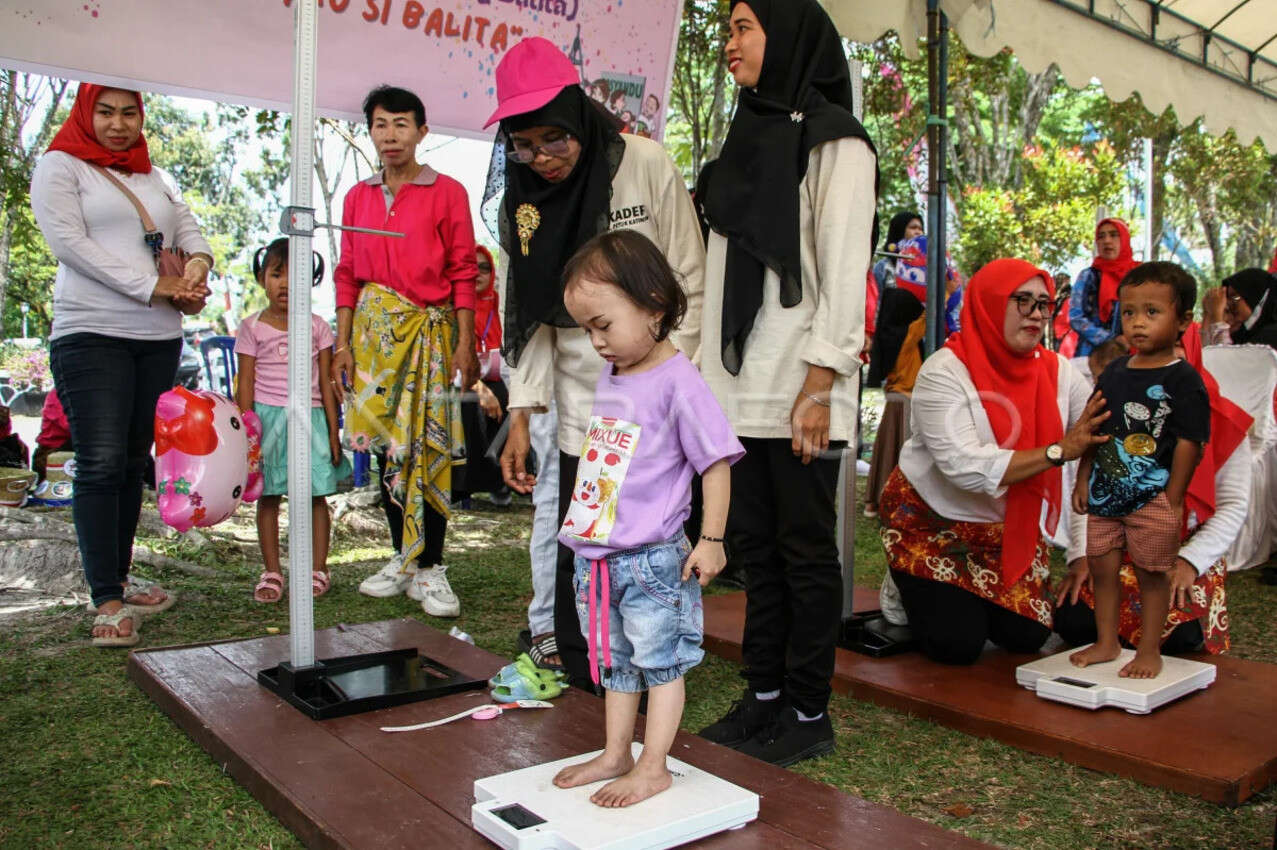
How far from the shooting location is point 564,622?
9.08 ft

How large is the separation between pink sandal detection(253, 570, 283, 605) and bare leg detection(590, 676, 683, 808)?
8.54 feet

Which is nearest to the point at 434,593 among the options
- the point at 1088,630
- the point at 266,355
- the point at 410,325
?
the point at 410,325

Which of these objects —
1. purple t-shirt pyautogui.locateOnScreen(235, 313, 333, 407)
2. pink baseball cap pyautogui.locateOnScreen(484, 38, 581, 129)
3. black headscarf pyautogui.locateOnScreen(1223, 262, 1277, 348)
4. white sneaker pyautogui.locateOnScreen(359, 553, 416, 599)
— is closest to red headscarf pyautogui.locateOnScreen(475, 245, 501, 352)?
purple t-shirt pyautogui.locateOnScreen(235, 313, 333, 407)

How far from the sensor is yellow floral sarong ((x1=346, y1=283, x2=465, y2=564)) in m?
3.74

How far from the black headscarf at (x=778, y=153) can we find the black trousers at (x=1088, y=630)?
1630 millimetres

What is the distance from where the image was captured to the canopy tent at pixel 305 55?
8.41ft

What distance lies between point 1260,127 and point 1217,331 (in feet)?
5.56

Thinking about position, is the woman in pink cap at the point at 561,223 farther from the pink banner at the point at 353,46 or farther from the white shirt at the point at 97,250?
the white shirt at the point at 97,250

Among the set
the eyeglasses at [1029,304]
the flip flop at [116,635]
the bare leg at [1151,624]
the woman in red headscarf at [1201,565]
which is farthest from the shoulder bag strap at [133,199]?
the bare leg at [1151,624]

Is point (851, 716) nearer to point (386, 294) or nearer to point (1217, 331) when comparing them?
point (386, 294)

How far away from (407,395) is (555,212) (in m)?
1.37

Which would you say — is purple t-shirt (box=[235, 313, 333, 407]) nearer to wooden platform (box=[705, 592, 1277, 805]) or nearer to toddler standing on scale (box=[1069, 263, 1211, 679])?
wooden platform (box=[705, 592, 1277, 805])

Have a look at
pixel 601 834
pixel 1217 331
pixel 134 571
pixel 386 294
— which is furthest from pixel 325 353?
pixel 1217 331

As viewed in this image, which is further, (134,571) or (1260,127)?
(1260,127)
